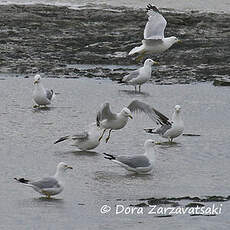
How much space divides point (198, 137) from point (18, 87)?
5827mm

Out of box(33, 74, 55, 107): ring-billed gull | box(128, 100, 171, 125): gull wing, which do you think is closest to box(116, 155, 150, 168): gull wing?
box(128, 100, 171, 125): gull wing

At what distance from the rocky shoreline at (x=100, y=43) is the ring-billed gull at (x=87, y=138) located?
23.4 feet

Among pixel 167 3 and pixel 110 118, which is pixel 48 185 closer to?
pixel 110 118

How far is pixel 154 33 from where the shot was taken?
18.2m

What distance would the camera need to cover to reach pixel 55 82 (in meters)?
18.6

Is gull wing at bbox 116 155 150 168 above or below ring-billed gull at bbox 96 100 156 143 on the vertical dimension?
below

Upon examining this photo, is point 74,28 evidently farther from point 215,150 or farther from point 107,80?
point 215,150

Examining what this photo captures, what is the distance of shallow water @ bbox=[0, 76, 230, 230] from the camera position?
895cm

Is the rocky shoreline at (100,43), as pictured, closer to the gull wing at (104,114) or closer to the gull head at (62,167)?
the gull wing at (104,114)

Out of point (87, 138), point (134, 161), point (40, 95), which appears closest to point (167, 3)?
point (40, 95)

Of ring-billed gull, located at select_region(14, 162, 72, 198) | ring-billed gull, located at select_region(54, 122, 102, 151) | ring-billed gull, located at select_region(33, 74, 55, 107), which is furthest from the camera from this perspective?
ring-billed gull, located at select_region(33, 74, 55, 107)

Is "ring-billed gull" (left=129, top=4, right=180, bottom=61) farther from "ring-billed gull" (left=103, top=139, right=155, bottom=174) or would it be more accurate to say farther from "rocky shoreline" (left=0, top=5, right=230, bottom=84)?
"ring-billed gull" (left=103, top=139, right=155, bottom=174)

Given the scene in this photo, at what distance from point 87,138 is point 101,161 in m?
0.51

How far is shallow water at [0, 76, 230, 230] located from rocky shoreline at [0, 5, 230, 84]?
100 inches
